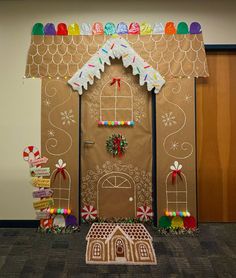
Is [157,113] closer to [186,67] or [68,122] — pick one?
[186,67]

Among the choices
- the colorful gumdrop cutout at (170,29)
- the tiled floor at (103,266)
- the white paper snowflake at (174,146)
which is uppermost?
the colorful gumdrop cutout at (170,29)

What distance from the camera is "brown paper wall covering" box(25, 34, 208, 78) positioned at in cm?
233

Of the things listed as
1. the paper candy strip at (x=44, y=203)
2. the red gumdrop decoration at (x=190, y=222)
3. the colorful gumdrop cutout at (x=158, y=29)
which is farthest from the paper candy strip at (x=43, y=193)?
the colorful gumdrop cutout at (x=158, y=29)

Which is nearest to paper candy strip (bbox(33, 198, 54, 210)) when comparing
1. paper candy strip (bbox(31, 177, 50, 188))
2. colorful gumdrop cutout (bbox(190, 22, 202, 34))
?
paper candy strip (bbox(31, 177, 50, 188))

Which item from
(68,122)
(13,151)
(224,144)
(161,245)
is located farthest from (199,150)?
(13,151)

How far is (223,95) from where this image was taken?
2.49 meters

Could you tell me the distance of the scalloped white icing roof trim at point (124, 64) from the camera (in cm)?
233

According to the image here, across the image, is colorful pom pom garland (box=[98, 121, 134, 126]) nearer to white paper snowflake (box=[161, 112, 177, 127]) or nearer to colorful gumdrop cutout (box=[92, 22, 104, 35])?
white paper snowflake (box=[161, 112, 177, 127])

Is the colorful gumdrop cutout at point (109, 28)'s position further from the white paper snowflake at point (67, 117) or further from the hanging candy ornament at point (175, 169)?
the hanging candy ornament at point (175, 169)

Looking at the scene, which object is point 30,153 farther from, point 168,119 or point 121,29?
point 121,29

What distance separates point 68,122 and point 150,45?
1.17 m

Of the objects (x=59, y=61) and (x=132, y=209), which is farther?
(x=132, y=209)

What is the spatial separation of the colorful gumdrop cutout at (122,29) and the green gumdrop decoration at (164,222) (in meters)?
1.96

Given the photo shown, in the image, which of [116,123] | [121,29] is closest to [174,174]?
[116,123]
